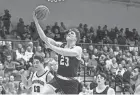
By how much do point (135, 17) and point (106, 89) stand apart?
56.4 ft

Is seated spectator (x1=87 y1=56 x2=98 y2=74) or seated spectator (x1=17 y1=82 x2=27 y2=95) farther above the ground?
seated spectator (x1=87 y1=56 x2=98 y2=74)

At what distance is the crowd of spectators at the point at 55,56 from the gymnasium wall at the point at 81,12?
1935 mm

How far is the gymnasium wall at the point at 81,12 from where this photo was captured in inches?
770

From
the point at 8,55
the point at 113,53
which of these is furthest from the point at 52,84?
the point at 113,53

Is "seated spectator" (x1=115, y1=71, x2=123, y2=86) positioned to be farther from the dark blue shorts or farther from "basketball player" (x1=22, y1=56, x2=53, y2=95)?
the dark blue shorts

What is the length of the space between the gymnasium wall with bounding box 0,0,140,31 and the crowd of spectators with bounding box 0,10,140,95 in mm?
1935

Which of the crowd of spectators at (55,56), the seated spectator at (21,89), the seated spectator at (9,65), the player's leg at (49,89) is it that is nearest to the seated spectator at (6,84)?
the crowd of spectators at (55,56)

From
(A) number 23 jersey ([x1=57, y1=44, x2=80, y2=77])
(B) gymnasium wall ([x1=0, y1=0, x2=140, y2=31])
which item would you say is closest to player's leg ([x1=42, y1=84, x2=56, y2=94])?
(A) number 23 jersey ([x1=57, y1=44, x2=80, y2=77])

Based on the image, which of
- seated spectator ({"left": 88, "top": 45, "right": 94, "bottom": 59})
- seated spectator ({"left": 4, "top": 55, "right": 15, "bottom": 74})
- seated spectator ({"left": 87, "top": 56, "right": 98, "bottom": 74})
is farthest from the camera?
seated spectator ({"left": 88, "top": 45, "right": 94, "bottom": 59})

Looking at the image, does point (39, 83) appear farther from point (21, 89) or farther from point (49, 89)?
point (21, 89)

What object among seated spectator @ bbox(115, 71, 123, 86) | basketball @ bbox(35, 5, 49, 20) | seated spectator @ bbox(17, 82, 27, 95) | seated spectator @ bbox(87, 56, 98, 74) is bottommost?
seated spectator @ bbox(115, 71, 123, 86)

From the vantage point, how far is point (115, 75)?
49.0 feet

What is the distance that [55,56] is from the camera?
44.2 feet

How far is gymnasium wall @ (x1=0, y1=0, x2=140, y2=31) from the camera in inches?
770
